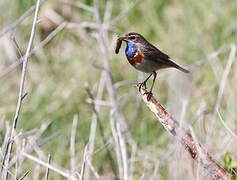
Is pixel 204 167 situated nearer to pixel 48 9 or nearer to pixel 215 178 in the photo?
pixel 215 178

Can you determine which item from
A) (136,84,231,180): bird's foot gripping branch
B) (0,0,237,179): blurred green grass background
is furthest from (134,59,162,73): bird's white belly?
(136,84,231,180): bird's foot gripping branch

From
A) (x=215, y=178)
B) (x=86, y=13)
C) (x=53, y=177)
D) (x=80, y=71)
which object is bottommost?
(x=215, y=178)

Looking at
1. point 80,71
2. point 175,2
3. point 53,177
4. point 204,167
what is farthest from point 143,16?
point 204,167

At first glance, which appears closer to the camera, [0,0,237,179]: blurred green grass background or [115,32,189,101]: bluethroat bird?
[115,32,189,101]: bluethroat bird

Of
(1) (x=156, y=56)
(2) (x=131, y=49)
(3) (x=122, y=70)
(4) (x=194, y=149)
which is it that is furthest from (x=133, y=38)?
(3) (x=122, y=70)

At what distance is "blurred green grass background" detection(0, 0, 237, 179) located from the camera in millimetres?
6938

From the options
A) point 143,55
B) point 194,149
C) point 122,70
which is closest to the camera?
point 194,149

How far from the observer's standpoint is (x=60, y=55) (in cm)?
812

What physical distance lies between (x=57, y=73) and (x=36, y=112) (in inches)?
28.8

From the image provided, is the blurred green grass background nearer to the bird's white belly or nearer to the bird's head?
the bird's white belly

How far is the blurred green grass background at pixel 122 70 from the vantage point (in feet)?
22.8

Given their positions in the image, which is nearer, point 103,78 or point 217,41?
point 103,78

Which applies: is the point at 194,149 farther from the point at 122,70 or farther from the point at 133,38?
the point at 122,70

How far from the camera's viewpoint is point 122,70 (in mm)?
7750
